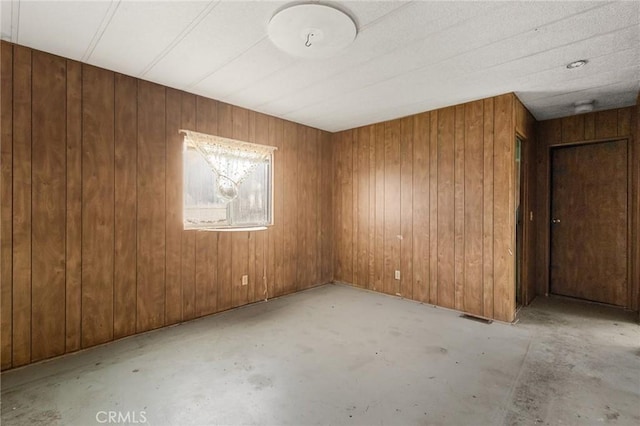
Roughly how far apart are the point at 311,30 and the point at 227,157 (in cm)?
197

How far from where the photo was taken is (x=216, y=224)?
350cm

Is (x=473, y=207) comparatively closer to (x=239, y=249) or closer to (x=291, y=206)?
(x=291, y=206)

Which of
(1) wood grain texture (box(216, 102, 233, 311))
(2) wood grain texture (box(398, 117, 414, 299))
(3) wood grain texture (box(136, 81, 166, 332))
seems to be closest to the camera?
(3) wood grain texture (box(136, 81, 166, 332))

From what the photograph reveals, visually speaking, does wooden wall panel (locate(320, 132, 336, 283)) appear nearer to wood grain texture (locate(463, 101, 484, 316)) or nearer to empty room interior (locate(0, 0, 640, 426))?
empty room interior (locate(0, 0, 640, 426))

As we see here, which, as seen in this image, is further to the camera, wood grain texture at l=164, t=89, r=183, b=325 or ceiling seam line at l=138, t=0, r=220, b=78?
wood grain texture at l=164, t=89, r=183, b=325

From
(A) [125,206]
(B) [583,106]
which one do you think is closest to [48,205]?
(A) [125,206]

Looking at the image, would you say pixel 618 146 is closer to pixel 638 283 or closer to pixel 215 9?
pixel 638 283

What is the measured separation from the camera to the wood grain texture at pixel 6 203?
2.22m

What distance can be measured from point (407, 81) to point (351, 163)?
75.4 inches

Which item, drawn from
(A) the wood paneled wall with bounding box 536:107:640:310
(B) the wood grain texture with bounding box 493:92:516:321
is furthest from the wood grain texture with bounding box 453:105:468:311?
(A) the wood paneled wall with bounding box 536:107:640:310

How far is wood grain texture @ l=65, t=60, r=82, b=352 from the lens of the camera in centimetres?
250

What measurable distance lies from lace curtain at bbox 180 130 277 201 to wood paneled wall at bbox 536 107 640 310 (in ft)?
12.8

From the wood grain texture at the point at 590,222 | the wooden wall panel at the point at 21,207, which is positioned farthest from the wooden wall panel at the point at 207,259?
the wood grain texture at the point at 590,222
